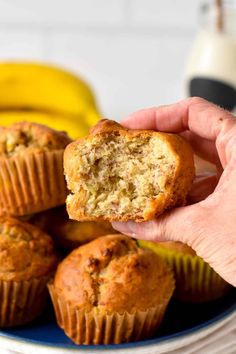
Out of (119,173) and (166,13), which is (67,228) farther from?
(166,13)

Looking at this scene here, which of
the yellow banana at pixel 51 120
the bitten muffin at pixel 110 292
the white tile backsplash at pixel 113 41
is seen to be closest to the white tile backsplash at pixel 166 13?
the white tile backsplash at pixel 113 41

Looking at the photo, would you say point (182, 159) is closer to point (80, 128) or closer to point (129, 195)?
point (129, 195)

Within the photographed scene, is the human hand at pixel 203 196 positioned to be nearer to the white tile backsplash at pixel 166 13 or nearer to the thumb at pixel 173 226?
the thumb at pixel 173 226

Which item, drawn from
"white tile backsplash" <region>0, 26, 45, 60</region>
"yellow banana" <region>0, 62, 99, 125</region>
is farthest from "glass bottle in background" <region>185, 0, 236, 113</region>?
"white tile backsplash" <region>0, 26, 45, 60</region>

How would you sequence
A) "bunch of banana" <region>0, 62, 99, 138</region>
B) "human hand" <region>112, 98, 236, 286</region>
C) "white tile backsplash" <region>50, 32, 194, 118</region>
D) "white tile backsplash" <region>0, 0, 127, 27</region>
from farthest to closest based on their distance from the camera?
"white tile backsplash" <region>50, 32, 194, 118</region>
"white tile backsplash" <region>0, 0, 127, 27</region>
"bunch of banana" <region>0, 62, 99, 138</region>
"human hand" <region>112, 98, 236, 286</region>

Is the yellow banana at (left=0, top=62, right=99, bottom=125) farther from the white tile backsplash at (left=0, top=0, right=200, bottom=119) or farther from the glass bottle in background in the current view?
the white tile backsplash at (left=0, top=0, right=200, bottom=119)
